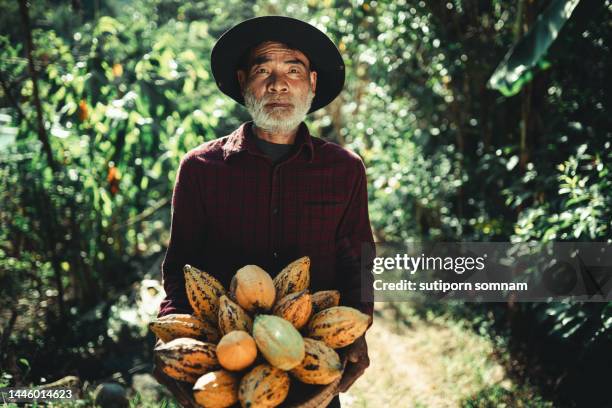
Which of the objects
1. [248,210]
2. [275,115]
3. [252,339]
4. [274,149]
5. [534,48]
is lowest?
[252,339]

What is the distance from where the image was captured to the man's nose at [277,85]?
198 cm

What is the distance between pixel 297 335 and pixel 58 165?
3148 mm

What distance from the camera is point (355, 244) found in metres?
2.20

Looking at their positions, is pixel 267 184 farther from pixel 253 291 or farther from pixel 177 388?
pixel 177 388

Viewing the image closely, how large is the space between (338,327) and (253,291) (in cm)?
29

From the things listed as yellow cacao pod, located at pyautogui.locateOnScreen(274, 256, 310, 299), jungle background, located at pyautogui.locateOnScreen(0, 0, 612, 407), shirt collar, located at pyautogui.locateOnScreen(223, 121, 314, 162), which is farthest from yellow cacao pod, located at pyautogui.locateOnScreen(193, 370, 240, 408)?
jungle background, located at pyautogui.locateOnScreen(0, 0, 612, 407)

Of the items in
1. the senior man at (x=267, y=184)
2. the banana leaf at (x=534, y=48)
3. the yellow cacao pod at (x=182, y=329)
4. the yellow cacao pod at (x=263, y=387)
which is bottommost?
the yellow cacao pod at (x=263, y=387)

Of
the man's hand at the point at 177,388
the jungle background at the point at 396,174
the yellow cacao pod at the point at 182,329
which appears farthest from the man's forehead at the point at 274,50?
the jungle background at the point at 396,174

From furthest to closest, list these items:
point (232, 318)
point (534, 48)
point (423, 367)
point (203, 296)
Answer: point (423, 367) → point (534, 48) → point (203, 296) → point (232, 318)

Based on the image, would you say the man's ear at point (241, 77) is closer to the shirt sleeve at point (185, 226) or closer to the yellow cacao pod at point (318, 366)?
the shirt sleeve at point (185, 226)

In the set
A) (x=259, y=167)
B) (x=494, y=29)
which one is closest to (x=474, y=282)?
(x=494, y=29)

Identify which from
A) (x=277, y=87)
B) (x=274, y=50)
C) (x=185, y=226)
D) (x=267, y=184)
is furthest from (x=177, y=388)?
(x=274, y=50)

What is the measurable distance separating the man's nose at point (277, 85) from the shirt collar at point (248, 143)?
228 mm

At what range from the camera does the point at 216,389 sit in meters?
1.28
